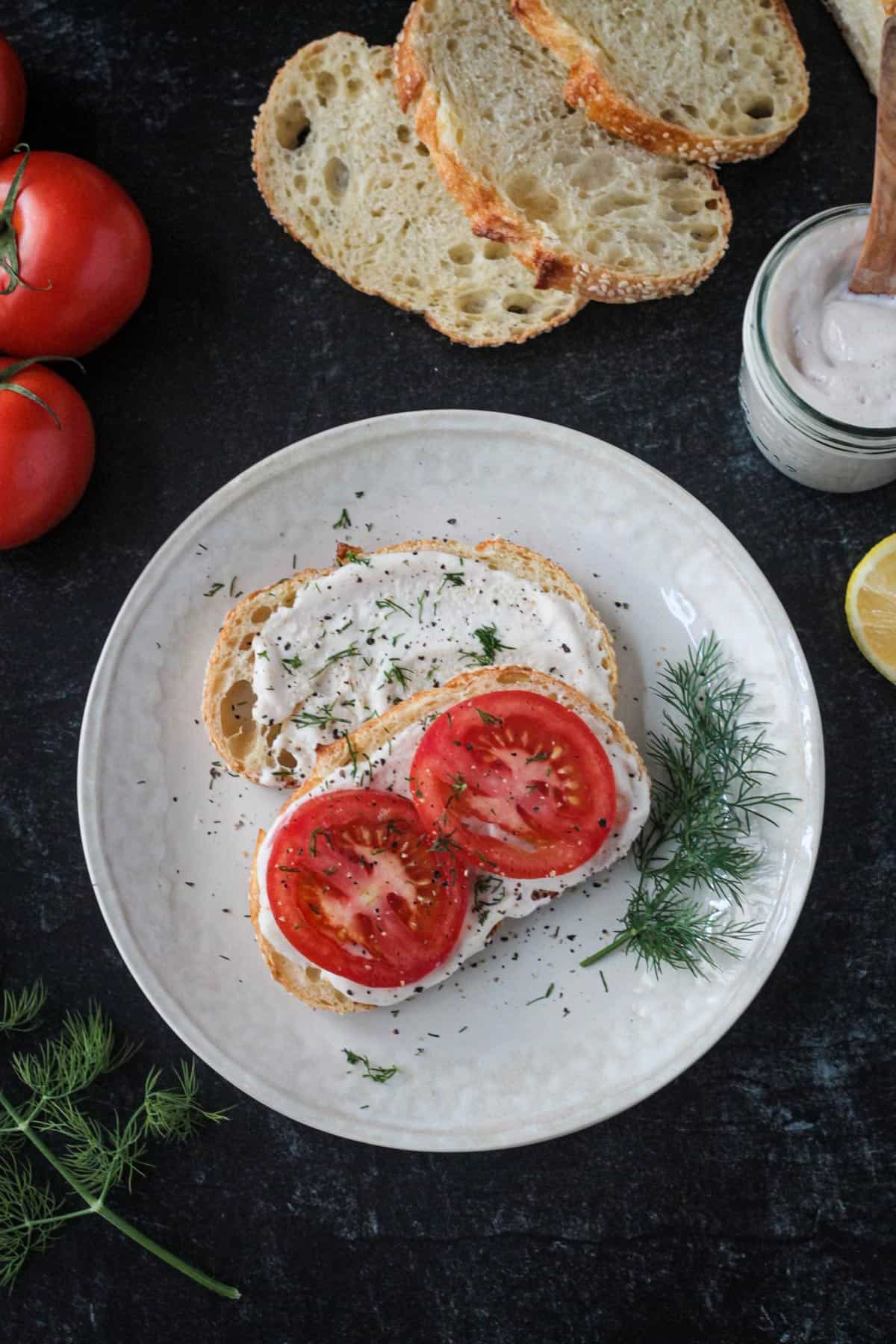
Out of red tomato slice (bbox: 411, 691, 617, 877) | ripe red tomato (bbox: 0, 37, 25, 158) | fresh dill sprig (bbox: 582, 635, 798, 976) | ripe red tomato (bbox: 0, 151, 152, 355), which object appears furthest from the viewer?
ripe red tomato (bbox: 0, 37, 25, 158)

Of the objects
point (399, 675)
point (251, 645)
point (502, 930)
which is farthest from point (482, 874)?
point (251, 645)

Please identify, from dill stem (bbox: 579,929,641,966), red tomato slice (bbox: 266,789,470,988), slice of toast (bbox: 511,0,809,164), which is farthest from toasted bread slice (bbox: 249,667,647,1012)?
slice of toast (bbox: 511,0,809,164)

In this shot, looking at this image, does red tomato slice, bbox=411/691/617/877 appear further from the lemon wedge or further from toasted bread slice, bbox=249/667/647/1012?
the lemon wedge

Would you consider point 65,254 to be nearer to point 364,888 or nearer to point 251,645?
point 251,645

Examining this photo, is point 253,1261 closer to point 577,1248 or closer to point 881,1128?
point 577,1248

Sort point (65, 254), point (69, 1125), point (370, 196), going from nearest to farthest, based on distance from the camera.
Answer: point (65, 254) < point (69, 1125) < point (370, 196)

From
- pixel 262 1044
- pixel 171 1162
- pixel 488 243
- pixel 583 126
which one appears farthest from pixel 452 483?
pixel 171 1162
